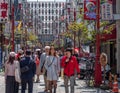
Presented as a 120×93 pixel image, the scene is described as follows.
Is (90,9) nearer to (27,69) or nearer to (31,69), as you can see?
(31,69)

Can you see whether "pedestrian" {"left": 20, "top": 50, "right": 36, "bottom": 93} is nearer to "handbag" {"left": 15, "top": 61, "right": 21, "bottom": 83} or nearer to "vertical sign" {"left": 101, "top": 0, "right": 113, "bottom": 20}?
"handbag" {"left": 15, "top": 61, "right": 21, "bottom": 83}

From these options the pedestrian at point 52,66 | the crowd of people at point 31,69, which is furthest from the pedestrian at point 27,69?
the pedestrian at point 52,66

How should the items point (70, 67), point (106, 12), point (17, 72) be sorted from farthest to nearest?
point (106, 12), point (70, 67), point (17, 72)

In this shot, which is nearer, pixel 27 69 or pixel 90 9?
pixel 27 69

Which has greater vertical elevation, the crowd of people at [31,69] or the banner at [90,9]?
the banner at [90,9]

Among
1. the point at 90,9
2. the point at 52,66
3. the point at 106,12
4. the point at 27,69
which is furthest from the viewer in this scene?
the point at 90,9

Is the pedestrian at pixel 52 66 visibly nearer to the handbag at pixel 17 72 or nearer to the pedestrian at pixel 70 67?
the pedestrian at pixel 70 67

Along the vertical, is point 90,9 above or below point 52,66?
above

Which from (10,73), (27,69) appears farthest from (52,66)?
(10,73)

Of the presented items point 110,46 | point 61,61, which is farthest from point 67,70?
point 110,46

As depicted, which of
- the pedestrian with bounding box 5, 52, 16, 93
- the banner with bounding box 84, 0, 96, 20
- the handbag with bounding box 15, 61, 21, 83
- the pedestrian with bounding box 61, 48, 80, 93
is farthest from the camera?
the banner with bounding box 84, 0, 96, 20

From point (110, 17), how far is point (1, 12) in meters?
13.5

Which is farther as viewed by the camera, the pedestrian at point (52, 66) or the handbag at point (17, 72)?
the pedestrian at point (52, 66)

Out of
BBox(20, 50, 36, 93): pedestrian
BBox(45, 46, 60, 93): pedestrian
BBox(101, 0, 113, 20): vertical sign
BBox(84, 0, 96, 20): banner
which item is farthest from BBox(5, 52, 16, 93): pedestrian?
BBox(84, 0, 96, 20): banner
